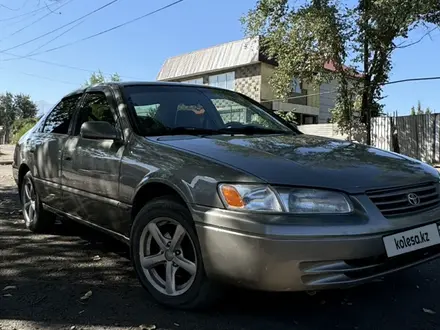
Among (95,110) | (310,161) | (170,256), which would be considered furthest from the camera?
(95,110)

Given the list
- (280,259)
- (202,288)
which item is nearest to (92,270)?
(202,288)

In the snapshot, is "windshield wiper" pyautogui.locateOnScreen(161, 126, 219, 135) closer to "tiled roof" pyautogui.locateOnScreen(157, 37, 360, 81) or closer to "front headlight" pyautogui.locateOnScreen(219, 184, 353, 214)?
"front headlight" pyautogui.locateOnScreen(219, 184, 353, 214)

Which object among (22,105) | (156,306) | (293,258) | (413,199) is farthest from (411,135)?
(22,105)

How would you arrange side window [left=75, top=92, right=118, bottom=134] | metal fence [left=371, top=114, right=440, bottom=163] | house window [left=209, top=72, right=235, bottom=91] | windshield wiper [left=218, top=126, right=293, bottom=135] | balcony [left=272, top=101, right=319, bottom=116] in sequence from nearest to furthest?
windshield wiper [left=218, top=126, right=293, bottom=135] → side window [left=75, top=92, right=118, bottom=134] → metal fence [left=371, top=114, right=440, bottom=163] → balcony [left=272, top=101, right=319, bottom=116] → house window [left=209, top=72, right=235, bottom=91]

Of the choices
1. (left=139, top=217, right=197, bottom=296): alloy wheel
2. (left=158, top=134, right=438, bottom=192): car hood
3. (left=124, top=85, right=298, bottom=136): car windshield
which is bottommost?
(left=139, top=217, right=197, bottom=296): alloy wheel

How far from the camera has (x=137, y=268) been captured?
10.2ft

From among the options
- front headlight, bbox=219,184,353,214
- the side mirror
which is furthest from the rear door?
front headlight, bbox=219,184,353,214

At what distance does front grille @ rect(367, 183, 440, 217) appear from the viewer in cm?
255

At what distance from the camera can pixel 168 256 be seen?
297 centimetres

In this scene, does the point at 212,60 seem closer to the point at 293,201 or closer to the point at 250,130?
the point at 250,130

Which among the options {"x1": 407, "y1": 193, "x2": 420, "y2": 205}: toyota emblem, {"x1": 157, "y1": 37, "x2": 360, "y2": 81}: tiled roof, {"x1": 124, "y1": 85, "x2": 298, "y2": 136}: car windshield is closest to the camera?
{"x1": 407, "y1": 193, "x2": 420, "y2": 205}: toyota emblem

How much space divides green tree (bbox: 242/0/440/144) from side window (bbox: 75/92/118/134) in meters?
13.0

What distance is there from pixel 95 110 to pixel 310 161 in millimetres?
2203

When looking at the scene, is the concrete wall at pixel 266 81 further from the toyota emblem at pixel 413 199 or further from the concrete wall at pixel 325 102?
the toyota emblem at pixel 413 199
